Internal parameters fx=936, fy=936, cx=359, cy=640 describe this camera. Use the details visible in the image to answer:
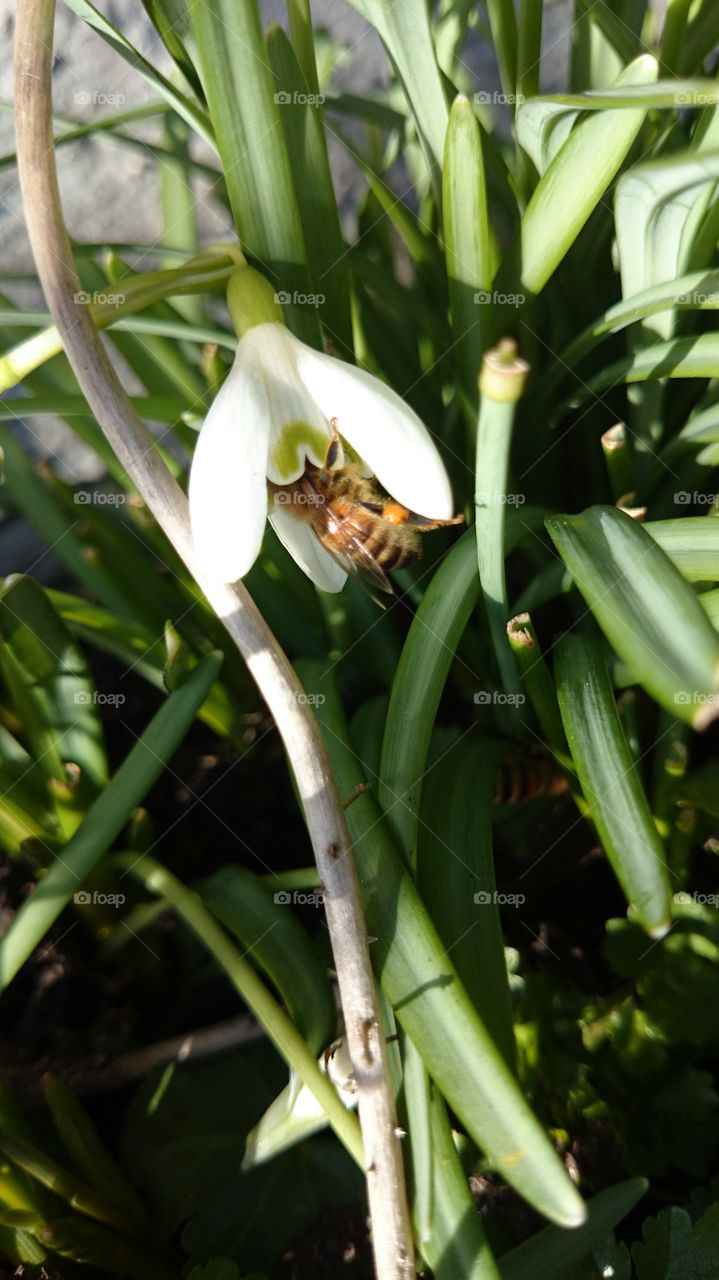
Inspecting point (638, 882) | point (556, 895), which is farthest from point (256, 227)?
point (556, 895)

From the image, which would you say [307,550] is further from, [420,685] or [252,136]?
[252,136]

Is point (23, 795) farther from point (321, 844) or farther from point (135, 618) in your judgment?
point (321, 844)

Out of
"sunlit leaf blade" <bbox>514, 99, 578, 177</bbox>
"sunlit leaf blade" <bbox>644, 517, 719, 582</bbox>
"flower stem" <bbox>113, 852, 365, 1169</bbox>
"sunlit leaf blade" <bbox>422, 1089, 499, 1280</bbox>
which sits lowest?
"sunlit leaf blade" <bbox>422, 1089, 499, 1280</bbox>

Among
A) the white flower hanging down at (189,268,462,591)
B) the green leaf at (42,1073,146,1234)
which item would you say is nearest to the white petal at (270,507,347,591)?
the white flower hanging down at (189,268,462,591)

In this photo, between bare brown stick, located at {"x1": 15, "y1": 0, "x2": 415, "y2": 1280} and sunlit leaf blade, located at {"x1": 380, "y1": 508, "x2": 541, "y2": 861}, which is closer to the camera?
bare brown stick, located at {"x1": 15, "y1": 0, "x2": 415, "y2": 1280}

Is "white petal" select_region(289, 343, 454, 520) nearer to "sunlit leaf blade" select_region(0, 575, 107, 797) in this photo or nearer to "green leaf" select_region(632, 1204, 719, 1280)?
"sunlit leaf blade" select_region(0, 575, 107, 797)

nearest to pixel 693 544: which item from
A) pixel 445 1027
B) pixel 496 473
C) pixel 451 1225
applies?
pixel 496 473

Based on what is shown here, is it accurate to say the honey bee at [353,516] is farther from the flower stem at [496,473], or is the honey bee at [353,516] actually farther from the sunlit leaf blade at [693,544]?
the sunlit leaf blade at [693,544]

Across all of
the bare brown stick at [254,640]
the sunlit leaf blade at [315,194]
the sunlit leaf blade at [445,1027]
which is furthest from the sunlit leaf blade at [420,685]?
the sunlit leaf blade at [315,194]
